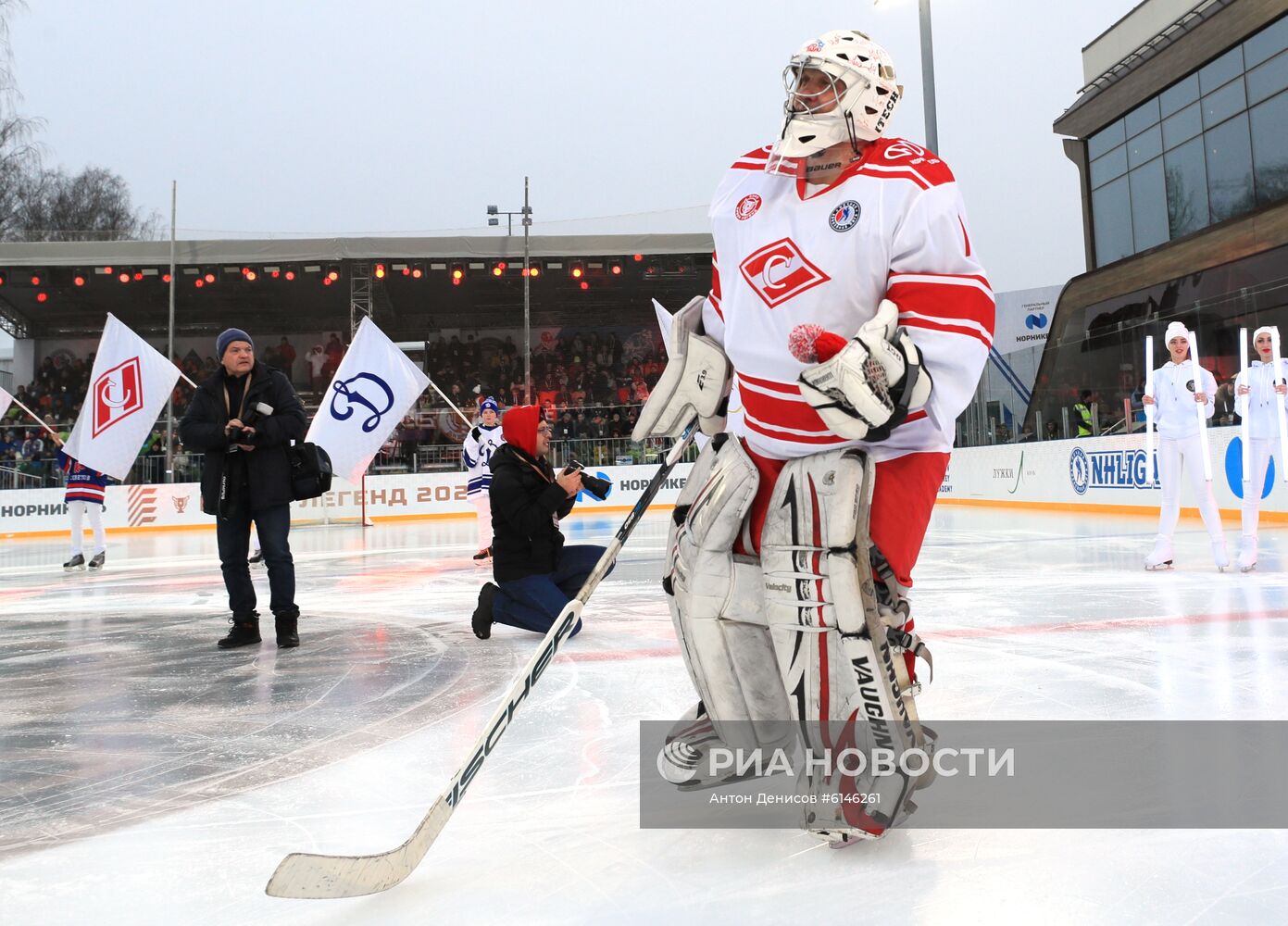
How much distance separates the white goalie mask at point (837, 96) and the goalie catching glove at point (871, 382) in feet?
1.34

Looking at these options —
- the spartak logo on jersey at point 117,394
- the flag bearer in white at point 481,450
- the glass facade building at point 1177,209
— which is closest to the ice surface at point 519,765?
the flag bearer in white at point 481,450

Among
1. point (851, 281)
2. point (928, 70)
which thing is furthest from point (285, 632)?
point (928, 70)

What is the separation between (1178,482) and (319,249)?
59.7 ft

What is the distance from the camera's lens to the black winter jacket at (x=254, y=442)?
428cm

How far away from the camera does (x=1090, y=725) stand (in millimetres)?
2689

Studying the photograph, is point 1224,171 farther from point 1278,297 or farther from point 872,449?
point 872,449

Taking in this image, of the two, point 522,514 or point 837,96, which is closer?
Result: point 837,96

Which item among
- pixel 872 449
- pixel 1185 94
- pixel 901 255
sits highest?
pixel 1185 94

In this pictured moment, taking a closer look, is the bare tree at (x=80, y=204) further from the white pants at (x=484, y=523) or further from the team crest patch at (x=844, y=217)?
the team crest patch at (x=844, y=217)

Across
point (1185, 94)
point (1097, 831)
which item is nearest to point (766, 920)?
point (1097, 831)

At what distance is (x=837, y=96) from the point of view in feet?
6.48

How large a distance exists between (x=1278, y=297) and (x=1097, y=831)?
10747 mm

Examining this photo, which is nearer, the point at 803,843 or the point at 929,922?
the point at 929,922

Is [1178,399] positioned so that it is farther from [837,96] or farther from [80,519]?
[80,519]
